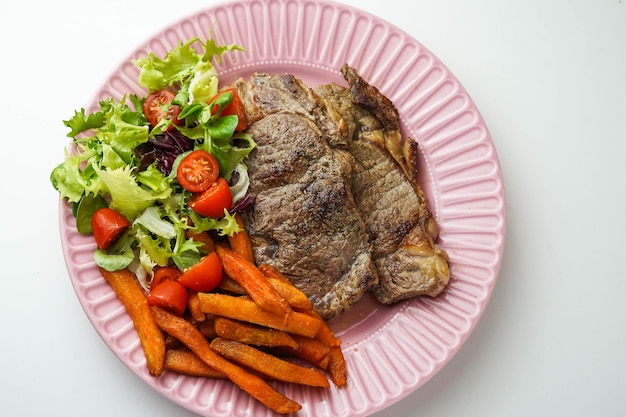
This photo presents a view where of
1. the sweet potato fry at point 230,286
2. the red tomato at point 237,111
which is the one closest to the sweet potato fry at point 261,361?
the sweet potato fry at point 230,286

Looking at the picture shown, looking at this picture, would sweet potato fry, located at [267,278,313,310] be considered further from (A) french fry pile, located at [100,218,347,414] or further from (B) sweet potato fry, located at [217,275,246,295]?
(B) sweet potato fry, located at [217,275,246,295]

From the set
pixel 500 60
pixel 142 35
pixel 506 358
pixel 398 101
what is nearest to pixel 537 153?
pixel 500 60

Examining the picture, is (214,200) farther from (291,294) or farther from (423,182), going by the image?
(423,182)

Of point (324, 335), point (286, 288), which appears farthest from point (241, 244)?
point (324, 335)

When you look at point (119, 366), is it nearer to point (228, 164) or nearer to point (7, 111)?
point (228, 164)

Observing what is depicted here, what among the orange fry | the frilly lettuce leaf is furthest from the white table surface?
the orange fry

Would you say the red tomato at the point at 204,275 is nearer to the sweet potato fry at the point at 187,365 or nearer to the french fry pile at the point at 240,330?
the french fry pile at the point at 240,330
